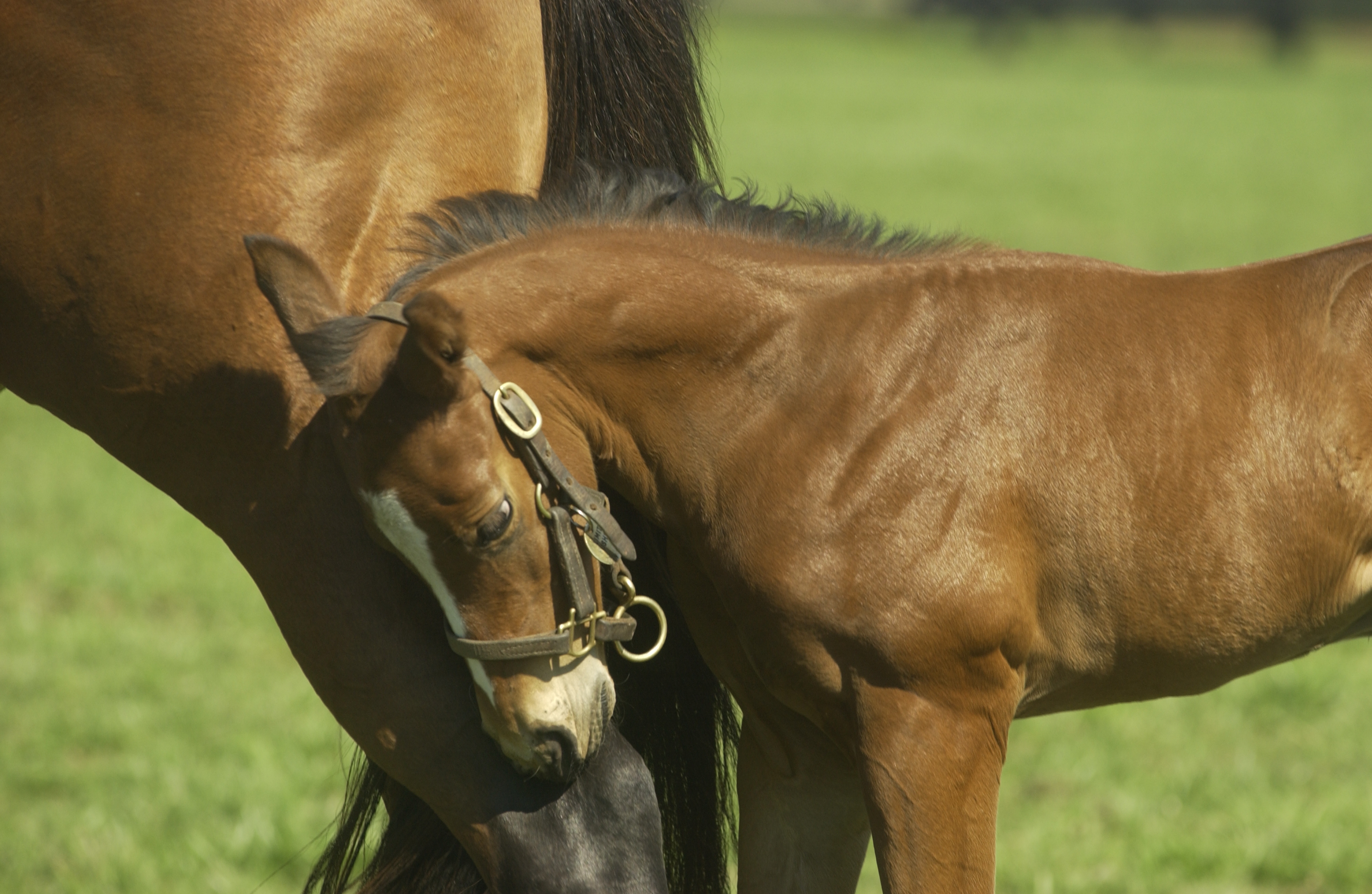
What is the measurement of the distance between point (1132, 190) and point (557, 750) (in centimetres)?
1553

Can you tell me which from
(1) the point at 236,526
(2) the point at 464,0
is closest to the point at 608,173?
(2) the point at 464,0

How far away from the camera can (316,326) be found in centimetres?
178

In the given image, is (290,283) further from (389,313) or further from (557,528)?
(557,528)

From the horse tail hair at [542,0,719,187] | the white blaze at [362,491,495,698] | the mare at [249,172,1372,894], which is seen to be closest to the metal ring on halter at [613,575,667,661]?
the mare at [249,172,1372,894]

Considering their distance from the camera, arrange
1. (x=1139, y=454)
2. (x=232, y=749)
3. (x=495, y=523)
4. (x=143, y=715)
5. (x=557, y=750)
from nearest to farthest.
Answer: (x=495, y=523)
(x=557, y=750)
(x=1139, y=454)
(x=232, y=749)
(x=143, y=715)

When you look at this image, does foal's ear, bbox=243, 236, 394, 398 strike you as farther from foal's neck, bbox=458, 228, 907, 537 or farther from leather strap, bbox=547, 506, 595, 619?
leather strap, bbox=547, 506, 595, 619

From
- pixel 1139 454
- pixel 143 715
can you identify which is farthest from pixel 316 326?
pixel 143 715

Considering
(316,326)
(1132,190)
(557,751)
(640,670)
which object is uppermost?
(316,326)

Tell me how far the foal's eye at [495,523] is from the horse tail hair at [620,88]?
71cm

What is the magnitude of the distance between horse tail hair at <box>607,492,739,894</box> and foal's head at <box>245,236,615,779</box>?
0.39 meters

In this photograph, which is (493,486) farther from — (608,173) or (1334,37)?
(1334,37)

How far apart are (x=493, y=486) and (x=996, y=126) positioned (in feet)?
73.0

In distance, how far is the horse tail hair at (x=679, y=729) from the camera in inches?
90.0

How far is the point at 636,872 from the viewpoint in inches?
79.4
